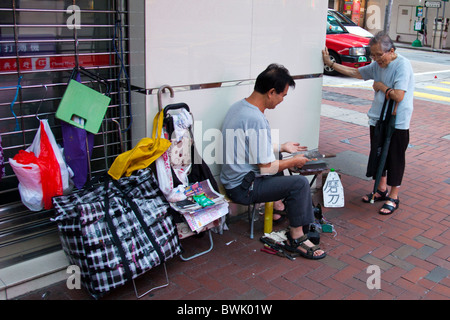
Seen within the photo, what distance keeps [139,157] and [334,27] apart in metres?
12.0

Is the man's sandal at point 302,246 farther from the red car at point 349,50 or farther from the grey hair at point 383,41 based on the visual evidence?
the red car at point 349,50

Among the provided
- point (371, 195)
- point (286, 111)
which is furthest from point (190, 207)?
point (371, 195)

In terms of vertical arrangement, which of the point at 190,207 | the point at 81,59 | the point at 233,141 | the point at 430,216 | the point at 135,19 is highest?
the point at 135,19

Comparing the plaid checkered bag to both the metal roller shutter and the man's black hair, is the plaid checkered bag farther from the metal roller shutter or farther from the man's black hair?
the man's black hair

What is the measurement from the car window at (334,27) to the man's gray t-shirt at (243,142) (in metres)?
10.8

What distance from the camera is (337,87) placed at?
1184cm

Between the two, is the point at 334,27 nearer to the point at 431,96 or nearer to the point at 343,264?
the point at 431,96

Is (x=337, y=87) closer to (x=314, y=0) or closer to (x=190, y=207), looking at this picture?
(x=314, y=0)

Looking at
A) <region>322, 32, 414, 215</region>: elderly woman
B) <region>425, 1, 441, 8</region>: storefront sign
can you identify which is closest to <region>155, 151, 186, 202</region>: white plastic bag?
<region>322, 32, 414, 215</region>: elderly woman

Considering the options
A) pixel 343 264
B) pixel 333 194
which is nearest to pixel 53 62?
pixel 343 264

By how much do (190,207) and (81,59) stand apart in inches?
54.7

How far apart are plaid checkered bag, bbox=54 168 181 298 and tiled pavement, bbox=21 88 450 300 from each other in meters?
0.28

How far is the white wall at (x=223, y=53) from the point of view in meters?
3.71

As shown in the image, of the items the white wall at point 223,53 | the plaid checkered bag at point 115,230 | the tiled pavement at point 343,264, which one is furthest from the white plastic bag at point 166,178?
the tiled pavement at point 343,264
